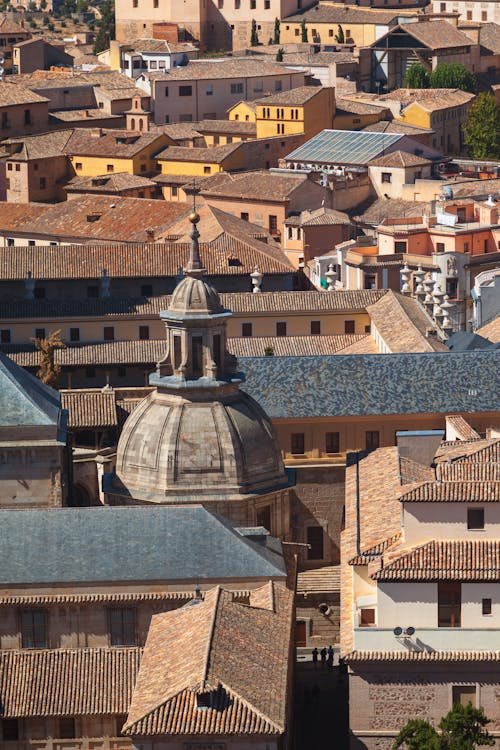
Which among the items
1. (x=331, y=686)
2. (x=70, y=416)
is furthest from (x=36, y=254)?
(x=331, y=686)

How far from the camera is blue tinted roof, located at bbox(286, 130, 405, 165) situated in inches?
4616

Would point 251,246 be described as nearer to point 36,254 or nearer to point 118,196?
point 36,254

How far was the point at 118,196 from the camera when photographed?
109688 millimetres

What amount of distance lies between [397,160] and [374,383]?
2106 inches

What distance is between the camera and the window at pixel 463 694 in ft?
153

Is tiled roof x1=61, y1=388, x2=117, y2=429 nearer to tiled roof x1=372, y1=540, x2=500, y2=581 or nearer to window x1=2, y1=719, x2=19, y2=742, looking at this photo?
window x1=2, y1=719, x2=19, y2=742

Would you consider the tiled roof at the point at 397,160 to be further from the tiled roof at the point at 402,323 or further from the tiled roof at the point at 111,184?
the tiled roof at the point at 402,323

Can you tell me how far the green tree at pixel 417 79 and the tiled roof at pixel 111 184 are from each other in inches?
1045

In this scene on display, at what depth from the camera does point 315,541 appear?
5972 cm

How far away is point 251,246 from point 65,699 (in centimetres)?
4292

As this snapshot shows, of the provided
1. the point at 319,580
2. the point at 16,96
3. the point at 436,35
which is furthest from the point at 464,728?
the point at 436,35

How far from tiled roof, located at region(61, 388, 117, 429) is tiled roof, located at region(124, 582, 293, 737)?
1676 centimetres

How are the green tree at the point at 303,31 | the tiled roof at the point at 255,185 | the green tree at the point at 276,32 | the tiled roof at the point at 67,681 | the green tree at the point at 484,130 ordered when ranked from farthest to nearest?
the green tree at the point at 276,32 → the green tree at the point at 303,31 → the green tree at the point at 484,130 → the tiled roof at the point at 255,185 → the tiled roof at the point at 67,681

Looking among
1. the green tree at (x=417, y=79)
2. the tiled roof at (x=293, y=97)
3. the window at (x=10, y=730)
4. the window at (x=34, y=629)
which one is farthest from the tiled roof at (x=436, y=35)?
the window at (x=10, y=730)
